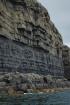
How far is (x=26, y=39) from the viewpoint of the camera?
132m

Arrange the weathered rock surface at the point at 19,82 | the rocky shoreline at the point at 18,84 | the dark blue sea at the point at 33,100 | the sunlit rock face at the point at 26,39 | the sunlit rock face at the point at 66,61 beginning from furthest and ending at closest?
the sunlit rock face at the point at 66,61 → the sunlit rock face at the point at 26,39 → the weathered rock surface at the point at 19,82 → the rocky shoreline at the point at 18,84 → the dark blue sea at the point at 33,100

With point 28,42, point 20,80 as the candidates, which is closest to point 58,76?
point 28,42

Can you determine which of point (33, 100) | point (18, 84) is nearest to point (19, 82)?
point (18, 84)

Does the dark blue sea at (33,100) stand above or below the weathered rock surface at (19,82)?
below

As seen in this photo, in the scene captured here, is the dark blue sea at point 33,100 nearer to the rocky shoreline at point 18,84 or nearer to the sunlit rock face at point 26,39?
the rocky shoreline at point 18,84

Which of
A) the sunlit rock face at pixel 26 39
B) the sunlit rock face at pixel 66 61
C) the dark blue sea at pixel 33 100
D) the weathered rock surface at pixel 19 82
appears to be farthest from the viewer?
the sunlit rock face at pixel 66 61

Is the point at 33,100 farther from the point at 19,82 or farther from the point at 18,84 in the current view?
the point at 19,82

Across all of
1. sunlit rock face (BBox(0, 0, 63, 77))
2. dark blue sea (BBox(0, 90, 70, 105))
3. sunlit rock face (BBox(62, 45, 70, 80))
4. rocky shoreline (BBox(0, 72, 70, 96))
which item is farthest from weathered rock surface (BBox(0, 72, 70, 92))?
sunlit rock face (BBox(62, 45, 70, 80))

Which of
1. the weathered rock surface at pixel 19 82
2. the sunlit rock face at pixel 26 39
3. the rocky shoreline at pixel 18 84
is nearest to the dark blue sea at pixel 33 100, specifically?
the rocky shoreline at pixel 18 84

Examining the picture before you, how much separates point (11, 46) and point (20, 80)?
25.1m

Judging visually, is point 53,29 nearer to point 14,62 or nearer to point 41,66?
point 41,66

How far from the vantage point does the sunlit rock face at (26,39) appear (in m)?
116

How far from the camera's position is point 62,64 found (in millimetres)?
180375

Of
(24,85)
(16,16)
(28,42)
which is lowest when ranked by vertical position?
(24,85)
